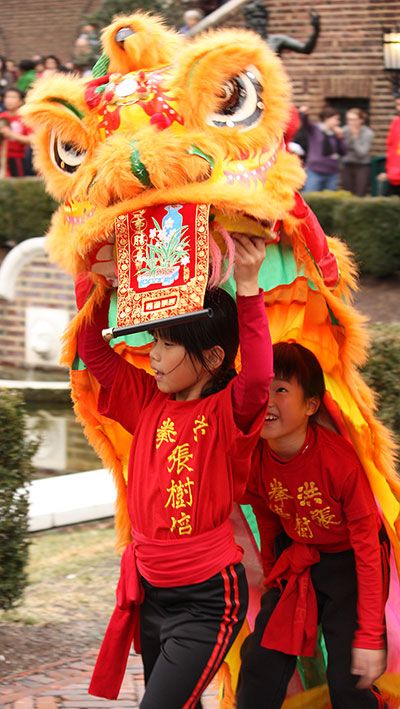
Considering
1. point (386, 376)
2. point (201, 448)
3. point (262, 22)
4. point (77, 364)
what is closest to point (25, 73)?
point (262, 22)

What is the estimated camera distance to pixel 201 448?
354 cm

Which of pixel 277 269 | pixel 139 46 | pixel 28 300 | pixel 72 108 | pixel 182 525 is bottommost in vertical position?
pixel 28 300

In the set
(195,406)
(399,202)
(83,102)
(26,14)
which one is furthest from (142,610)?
(26,14)

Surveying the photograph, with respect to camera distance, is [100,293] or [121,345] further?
[121,345]

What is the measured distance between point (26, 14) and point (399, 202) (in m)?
19.0

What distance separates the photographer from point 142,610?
3.67 m

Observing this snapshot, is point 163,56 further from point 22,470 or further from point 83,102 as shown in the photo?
point 22,470

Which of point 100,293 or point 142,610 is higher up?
point 100,293

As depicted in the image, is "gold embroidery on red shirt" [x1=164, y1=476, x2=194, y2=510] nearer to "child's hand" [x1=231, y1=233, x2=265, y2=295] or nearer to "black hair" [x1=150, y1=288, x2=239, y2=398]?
"black hair" [x1=150, y1=288, x2=239, y2=398]

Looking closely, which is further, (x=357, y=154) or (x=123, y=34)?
(x=357, y=154)

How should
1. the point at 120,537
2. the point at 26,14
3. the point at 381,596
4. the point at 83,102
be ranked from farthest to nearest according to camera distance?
the point at 26,14
the point at 120,537
the point at 381,596
the point at 83,102

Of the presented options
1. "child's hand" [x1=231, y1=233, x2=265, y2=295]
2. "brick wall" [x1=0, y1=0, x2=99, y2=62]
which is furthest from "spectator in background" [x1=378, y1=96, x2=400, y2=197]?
"brick wall" [x1=0, y1=0, x2=99, y2=62]

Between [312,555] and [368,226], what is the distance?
10.3m

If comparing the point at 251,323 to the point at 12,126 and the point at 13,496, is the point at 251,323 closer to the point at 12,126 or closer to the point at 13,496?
the point at 13,496
